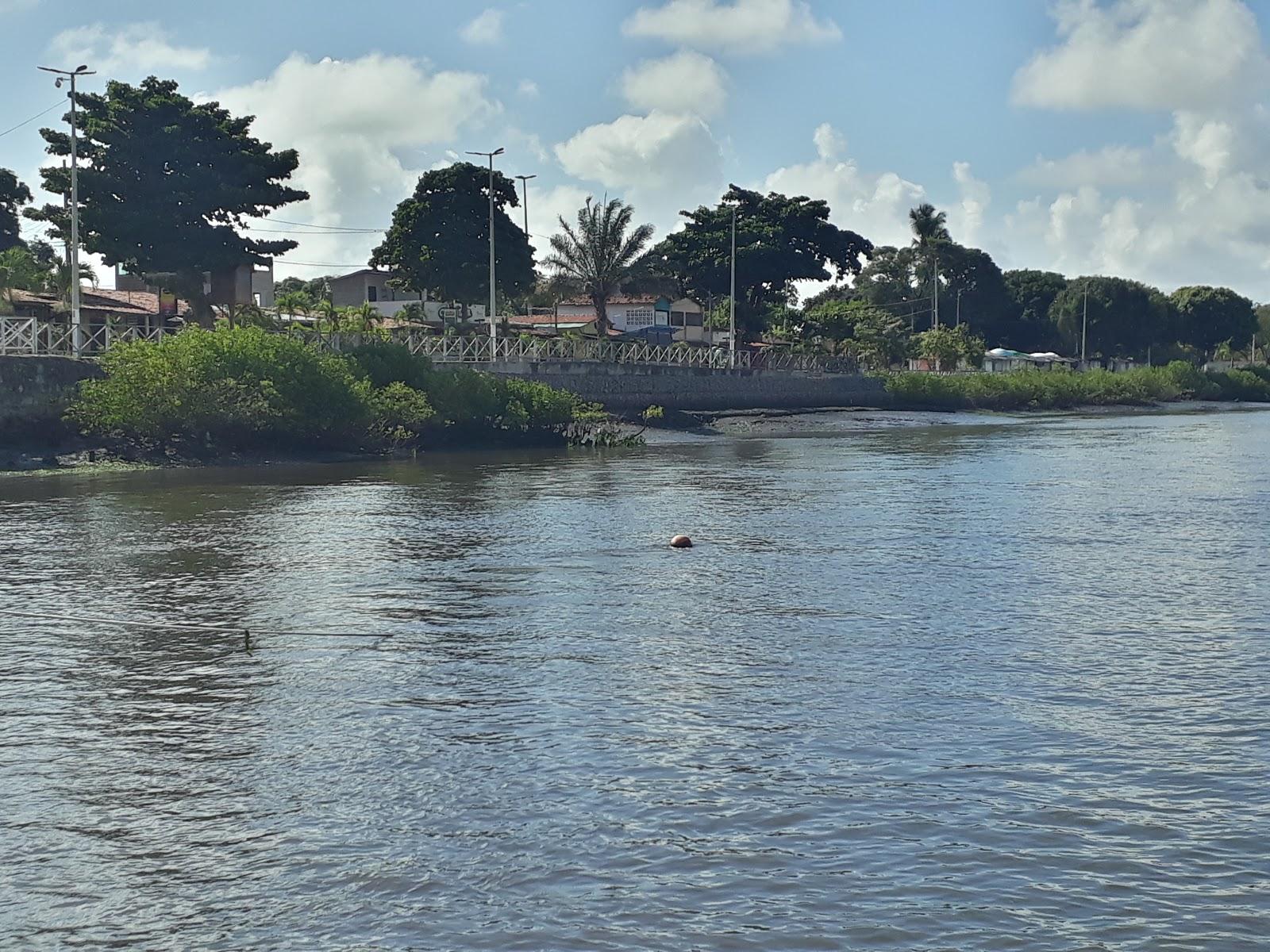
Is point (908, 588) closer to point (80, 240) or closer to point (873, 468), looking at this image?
point (873, 468)

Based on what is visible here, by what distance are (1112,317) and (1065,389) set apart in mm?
47326

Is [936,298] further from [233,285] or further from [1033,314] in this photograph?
[233,285]

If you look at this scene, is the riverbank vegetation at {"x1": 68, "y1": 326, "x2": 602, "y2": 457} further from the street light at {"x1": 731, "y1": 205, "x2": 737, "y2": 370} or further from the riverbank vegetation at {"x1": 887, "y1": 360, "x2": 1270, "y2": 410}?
the riverbank vegetation at {"x1": 887, "y1": 360, "x2": 1270, "y2": 410}

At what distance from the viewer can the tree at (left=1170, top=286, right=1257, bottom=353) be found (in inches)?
6334

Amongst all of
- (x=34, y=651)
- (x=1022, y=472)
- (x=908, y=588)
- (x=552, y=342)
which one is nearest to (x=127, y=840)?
(x=34, y=651)

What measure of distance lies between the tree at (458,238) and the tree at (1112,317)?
273ft

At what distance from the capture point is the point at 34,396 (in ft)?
149

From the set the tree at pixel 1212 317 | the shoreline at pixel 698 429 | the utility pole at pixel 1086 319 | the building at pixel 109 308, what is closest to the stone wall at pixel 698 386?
the shoreline at pixel 698 429

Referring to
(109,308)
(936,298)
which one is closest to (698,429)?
(109,308)

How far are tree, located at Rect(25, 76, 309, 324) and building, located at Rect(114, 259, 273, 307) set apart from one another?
199cm

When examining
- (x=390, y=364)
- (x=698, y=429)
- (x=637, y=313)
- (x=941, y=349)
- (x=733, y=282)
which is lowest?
(x=698, y=429)

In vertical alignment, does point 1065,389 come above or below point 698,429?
above

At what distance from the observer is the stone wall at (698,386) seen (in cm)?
7188

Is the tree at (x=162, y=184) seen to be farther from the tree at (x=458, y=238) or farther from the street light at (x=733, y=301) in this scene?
the street light at (x=733, y=301)
